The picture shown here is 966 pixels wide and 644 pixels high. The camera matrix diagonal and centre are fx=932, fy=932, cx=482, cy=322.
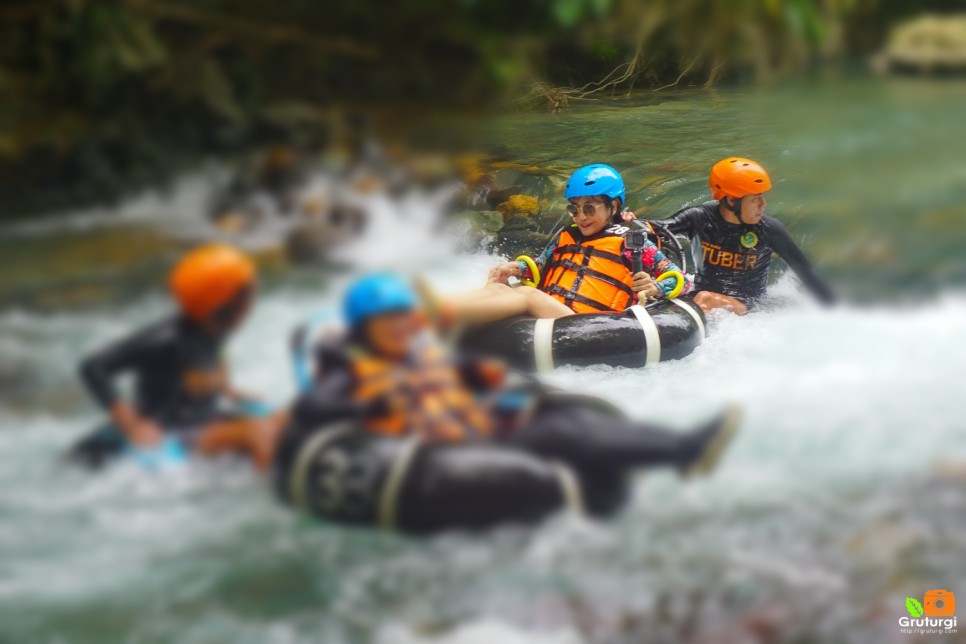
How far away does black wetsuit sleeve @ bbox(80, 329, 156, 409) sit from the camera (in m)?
1.18

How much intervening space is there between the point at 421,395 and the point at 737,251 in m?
1.19

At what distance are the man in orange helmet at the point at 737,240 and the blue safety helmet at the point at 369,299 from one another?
1.02 m

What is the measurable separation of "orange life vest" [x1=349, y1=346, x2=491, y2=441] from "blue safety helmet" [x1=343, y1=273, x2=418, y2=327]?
49mm

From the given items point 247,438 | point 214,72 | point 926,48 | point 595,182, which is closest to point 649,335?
point 595,182

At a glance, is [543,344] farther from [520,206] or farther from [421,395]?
[421,395]

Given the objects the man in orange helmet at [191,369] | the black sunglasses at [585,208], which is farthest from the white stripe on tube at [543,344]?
the man in orange helmet at [191,369]

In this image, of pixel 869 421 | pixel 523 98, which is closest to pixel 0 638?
pixel 523 98

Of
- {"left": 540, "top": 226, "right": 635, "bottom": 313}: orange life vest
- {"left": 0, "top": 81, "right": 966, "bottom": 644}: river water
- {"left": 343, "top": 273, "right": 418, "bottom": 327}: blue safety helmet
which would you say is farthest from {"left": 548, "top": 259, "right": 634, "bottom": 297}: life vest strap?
{"left": 343, "top": 273, "right": 418, "bottom": 327}: blue safety helmet

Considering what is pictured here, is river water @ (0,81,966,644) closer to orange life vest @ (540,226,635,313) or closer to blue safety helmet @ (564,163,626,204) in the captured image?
blue safety helmet @ (564,163,626,204)

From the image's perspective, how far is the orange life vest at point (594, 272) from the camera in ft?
7.12

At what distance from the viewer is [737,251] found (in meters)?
2.18

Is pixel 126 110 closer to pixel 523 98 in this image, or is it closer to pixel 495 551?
pixel 523 98

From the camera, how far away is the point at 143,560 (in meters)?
1.24

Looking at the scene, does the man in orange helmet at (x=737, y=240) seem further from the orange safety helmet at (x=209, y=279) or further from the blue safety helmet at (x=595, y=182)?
the orange safety helmet at (x=209, y=279)
